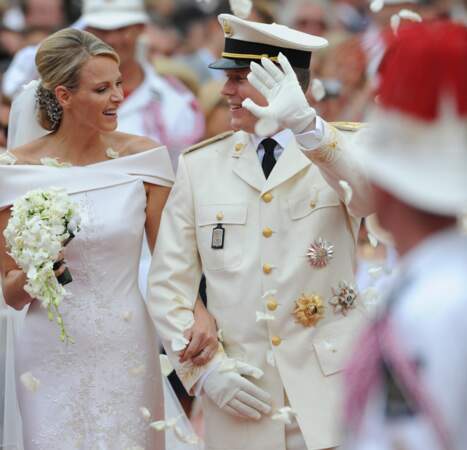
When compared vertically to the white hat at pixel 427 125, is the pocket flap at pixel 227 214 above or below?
below

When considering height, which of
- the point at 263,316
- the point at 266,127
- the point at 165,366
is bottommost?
the point at 165,366

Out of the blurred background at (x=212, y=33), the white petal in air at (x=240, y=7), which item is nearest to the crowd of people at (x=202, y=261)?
the white petal in air at (x=240, y=7)

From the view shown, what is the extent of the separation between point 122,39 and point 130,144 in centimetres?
279

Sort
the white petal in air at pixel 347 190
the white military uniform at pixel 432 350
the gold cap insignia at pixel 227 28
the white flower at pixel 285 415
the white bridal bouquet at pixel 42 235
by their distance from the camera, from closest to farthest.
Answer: the white military uniform at pixel 432 350 < the white petal in air at pixel 347 190 < the white flower at pixel 285 415 < the white bridal bouquet at pixel 42 235 < the gold cap insignia at pixel 227 28

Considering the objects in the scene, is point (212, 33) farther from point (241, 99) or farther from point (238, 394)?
point (238, 394)

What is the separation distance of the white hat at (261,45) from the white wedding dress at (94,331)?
73cm

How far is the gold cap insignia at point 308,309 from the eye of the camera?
16.3ft

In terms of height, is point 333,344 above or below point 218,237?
below

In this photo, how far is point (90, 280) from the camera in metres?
5.53

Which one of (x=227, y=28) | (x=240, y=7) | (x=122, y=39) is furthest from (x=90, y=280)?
(x=122, y=39)

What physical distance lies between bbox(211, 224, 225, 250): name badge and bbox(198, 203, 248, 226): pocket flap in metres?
0.03

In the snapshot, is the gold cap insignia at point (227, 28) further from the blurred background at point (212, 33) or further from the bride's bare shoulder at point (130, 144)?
the blurred background at point (212, 33)

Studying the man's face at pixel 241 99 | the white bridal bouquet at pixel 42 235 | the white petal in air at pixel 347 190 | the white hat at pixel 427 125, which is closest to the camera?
the white hat at pixel 427 125


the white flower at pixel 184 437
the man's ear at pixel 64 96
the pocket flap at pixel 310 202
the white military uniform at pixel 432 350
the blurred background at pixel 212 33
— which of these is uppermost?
the white military uniform at pixel 432 350
